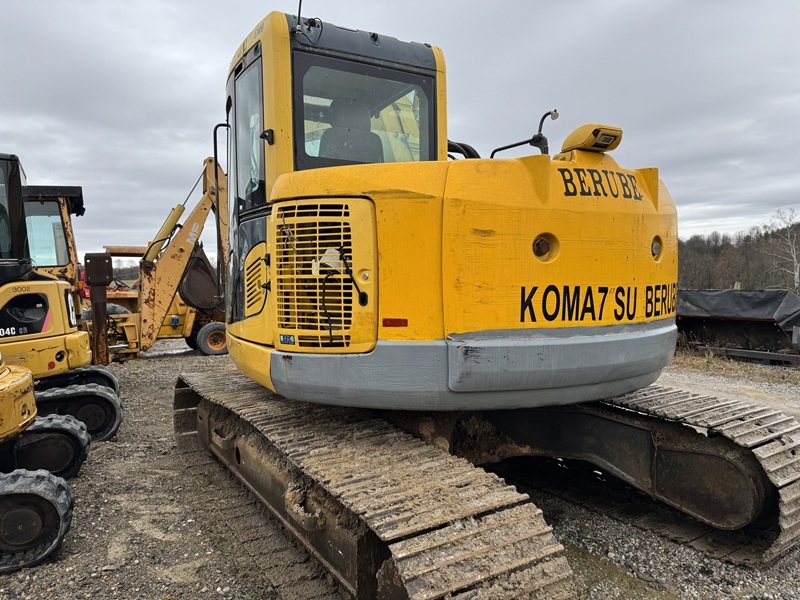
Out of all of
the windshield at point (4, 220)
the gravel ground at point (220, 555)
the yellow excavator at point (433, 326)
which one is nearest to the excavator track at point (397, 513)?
the yellow excavator at point (433, 326)

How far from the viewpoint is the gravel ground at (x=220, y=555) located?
10.0ft

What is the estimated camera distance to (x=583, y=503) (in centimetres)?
406

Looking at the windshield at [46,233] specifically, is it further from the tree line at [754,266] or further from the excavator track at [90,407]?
the tree line at [754,266]

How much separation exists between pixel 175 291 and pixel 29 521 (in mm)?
8012

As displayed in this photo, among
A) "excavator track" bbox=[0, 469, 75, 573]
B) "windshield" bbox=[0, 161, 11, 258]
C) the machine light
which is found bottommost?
"excavator track" bbox=[0, 469, 75, 573]

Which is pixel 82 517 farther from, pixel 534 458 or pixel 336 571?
pixel 534 458

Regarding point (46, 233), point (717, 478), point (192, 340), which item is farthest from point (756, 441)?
point (192, 340)

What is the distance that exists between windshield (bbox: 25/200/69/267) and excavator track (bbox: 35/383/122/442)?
13.5 feet

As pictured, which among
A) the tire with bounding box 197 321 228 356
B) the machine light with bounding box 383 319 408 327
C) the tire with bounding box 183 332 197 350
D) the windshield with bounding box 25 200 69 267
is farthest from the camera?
the tire with bounding box 183 332 197 350

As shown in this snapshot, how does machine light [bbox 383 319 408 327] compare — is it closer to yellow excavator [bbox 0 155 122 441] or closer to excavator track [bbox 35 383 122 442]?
yellow excavator [bbox 0 155 122 441]

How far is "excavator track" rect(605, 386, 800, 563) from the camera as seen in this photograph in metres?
3.05

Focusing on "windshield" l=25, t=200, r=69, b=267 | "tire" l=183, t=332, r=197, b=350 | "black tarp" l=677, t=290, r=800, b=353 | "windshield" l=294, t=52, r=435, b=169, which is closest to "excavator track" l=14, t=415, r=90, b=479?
"windshield" l=294, t=52, r=435, b=169

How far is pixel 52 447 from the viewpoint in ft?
15.1

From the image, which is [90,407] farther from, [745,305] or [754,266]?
[754,266]
